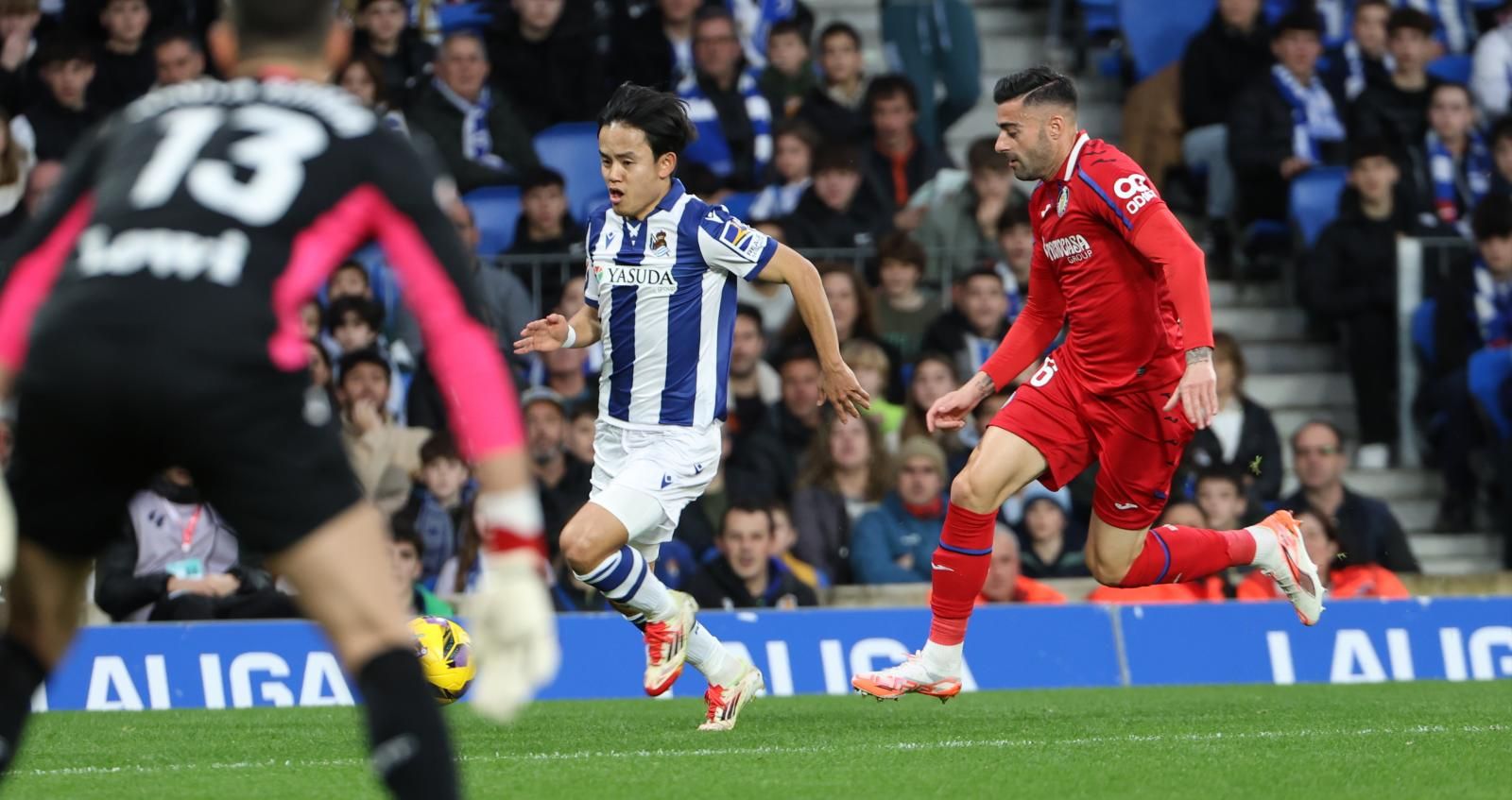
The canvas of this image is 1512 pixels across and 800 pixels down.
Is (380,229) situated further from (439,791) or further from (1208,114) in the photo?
(1208,114)

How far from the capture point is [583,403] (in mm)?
12703

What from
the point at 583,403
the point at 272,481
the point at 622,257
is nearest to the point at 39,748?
the point at 622,257

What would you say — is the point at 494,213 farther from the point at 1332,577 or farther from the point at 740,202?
the point at 1332,577

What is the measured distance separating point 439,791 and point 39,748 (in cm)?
439

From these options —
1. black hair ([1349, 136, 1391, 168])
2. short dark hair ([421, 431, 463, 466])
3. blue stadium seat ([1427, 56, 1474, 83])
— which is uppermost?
blue stadium seat ([1427, 56, 1474, 83])

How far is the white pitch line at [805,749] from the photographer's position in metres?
7.09

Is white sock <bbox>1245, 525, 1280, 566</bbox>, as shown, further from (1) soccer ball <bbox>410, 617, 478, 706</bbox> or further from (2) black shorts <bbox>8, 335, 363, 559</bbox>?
(2) black shorts <bbox>8, 335, 363, 559</bbox>

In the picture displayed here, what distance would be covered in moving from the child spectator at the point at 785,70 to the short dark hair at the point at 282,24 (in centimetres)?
1120

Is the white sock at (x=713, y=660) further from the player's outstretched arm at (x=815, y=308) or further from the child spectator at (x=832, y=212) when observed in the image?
the child spectator at (x=832, y=212)

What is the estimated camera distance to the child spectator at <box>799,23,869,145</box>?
48.8 ft

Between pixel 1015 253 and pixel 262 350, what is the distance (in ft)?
34.1

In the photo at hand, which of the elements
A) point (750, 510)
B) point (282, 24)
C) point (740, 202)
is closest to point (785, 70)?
point (740, 202)

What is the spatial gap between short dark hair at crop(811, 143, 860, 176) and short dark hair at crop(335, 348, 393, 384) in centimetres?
323

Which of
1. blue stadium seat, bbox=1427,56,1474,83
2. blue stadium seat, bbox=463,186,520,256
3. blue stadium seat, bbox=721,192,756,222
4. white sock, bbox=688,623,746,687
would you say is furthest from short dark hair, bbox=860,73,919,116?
white sock, bbox=688,623,746,687
